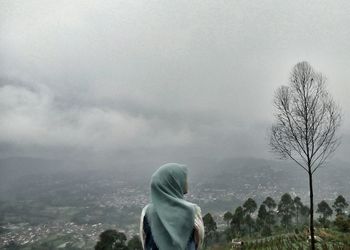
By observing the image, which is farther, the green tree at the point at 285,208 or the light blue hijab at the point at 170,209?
the green tree at the point at 285,208

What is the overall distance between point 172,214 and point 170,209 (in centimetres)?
4

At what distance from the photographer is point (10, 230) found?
528ft

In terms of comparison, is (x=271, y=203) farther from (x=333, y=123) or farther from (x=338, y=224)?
(x=333, y=123)

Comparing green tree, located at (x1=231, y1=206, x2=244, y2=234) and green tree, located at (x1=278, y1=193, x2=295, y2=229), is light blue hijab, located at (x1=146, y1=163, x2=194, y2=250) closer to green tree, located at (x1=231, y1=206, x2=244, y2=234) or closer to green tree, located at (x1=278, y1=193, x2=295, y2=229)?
green tree, located at (x1=231, y1=206, x2=244, y2=234)

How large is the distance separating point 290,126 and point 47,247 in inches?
4948

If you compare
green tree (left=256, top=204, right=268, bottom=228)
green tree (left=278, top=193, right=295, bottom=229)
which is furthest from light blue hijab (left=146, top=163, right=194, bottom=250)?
green tree (left=278, top=193, right=295, bottom=229)

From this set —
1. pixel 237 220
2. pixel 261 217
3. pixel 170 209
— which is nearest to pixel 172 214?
pixel 170 209

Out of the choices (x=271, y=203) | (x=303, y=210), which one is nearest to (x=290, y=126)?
(x=271, y=203)

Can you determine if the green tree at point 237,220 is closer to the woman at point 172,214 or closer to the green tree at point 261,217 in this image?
the green tree at point 261,217

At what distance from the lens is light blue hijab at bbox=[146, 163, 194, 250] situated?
2.62m

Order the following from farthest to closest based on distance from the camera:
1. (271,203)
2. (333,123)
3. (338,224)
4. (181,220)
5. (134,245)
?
(271,203) → (134,245) → (338,224) → (333,123) → (181,220)

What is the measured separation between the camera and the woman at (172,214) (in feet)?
8.61

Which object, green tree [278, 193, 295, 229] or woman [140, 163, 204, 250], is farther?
green tree [278, 193, 295, 229]

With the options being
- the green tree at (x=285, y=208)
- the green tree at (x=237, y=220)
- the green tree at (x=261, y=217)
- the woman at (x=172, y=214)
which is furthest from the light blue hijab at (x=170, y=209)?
the green tree at (x=285, y=208)
